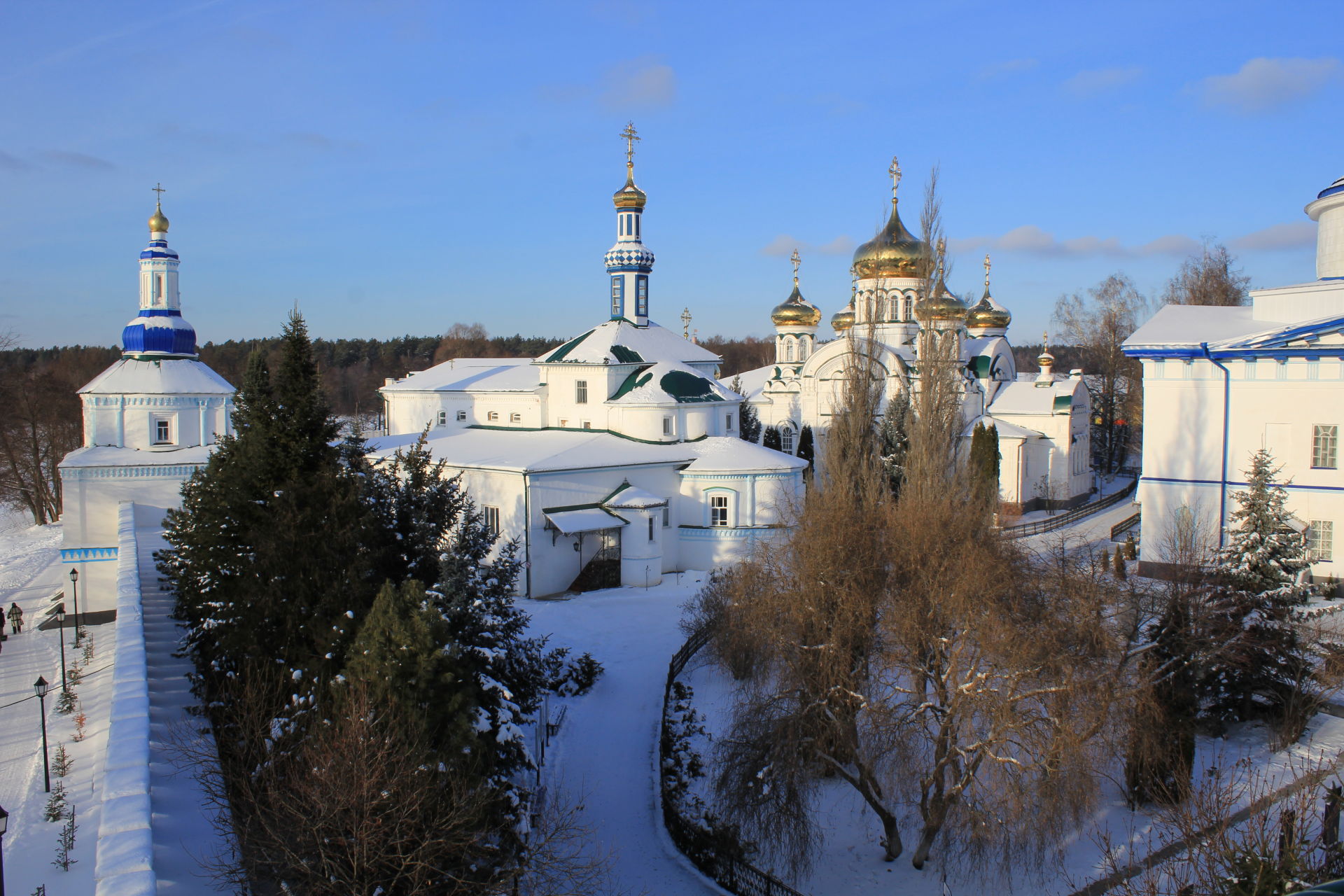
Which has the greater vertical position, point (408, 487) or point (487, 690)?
point (408, 487)

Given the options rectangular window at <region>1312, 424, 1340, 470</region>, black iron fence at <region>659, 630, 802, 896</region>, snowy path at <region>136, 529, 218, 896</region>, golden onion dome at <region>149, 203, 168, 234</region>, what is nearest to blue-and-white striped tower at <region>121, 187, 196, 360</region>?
golden onion dome at <region>149, 203, 168, 234</region>

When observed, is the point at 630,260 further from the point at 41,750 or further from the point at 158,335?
the point at 41,750

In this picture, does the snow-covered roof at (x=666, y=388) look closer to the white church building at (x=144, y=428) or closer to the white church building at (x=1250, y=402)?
the white church building at (x=144, y=428)

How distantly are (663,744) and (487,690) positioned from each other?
5.22 meters

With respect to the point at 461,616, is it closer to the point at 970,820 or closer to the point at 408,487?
the point at 408,487

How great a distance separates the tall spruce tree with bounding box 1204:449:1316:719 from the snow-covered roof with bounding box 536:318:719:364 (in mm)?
17667

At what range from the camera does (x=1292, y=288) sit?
21.9 m

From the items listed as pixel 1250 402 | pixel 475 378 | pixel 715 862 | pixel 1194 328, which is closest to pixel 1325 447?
pixel 1250 402

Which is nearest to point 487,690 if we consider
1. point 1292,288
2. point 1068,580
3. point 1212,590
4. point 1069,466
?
point 1068,580

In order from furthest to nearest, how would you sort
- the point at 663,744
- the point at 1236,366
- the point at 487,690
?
1. the point at 1236,366
2. the point at 663,744
3. the point at 487,690

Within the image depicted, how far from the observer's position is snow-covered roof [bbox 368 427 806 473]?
78.9 feet

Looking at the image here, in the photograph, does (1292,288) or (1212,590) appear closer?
(1212,590)

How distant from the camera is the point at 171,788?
9.19 metres

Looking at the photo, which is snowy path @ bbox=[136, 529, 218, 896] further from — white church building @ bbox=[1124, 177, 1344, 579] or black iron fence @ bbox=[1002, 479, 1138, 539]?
black iron fence @ bbox=[1002, 479, 1138, 539]
